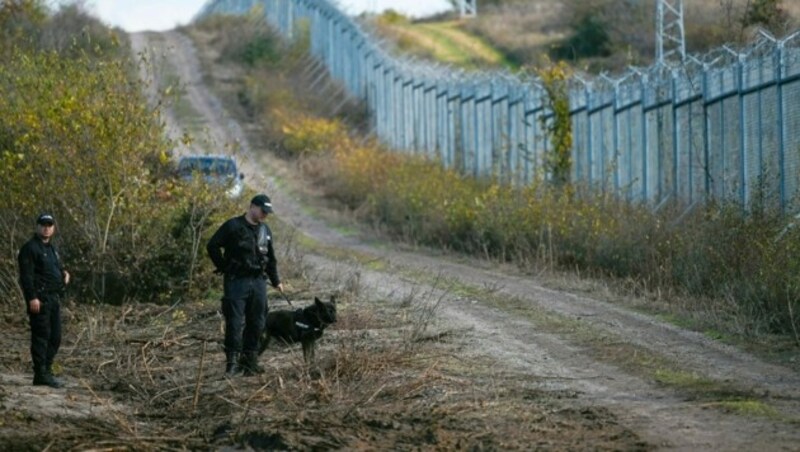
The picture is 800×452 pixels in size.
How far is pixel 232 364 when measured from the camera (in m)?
14.5

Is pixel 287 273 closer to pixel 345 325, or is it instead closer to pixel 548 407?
pixel 345 325

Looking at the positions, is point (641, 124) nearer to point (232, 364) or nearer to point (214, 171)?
point (214, 171)

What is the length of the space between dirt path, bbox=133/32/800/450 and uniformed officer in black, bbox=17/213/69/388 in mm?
3698

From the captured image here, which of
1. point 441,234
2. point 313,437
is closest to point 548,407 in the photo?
point 313,437

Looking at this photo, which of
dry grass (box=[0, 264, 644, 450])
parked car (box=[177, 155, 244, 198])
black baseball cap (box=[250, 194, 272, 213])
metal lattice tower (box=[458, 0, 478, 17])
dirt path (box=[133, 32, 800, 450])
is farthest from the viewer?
metal lattice tower (box=[458, 0, 478, 17])

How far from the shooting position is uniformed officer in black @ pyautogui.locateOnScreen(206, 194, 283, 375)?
14484 millimetres

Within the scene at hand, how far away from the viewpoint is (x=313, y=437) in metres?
11.5

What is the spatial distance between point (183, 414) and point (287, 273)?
9429mm

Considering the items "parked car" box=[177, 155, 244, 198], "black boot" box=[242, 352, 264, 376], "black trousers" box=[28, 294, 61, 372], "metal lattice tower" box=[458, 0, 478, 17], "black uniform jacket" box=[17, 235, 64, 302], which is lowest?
"black boot" box=[242, 352, 264, 376]

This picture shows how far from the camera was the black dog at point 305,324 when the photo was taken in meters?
14.3

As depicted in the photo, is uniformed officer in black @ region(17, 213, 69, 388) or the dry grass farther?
uniformed officer in black @ region(17, 213, 69, 388)

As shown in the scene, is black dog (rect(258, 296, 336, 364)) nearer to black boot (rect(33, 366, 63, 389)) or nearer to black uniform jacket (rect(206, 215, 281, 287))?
black uniform jacket (rect(206, 215, 281, 287))

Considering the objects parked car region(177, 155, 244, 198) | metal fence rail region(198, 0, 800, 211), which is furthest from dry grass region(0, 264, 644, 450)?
metal fence rail region(198, 0, 800, 211)

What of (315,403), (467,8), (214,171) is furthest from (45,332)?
(467,8)
